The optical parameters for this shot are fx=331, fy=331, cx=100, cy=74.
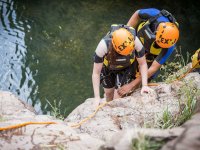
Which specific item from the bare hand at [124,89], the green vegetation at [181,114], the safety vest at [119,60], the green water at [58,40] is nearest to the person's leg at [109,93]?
the bare hand at [124,89]

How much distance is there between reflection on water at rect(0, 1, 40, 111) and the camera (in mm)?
7582

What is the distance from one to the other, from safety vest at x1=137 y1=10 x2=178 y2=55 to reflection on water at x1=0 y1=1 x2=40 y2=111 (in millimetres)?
3087

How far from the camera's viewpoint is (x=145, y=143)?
2719 mm

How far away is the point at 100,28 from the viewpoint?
1062 centimetres

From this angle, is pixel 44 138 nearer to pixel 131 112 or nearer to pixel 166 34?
pixel 131 112

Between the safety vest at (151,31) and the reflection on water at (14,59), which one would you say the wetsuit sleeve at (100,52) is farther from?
the reflection on water at (14,59)

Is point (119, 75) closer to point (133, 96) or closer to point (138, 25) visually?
point (133, 96)

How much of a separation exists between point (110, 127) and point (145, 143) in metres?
1.61

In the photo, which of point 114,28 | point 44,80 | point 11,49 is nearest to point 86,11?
point 11,49

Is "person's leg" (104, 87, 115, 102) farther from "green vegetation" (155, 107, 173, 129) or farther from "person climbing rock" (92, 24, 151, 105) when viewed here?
"green vegetation" (155, 107, 173, 129)

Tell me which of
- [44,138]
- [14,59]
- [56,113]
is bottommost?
[56,113]

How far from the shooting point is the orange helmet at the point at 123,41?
423cm

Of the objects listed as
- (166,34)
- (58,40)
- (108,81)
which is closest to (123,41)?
(166,34)

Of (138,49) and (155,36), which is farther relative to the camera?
(155,36)
